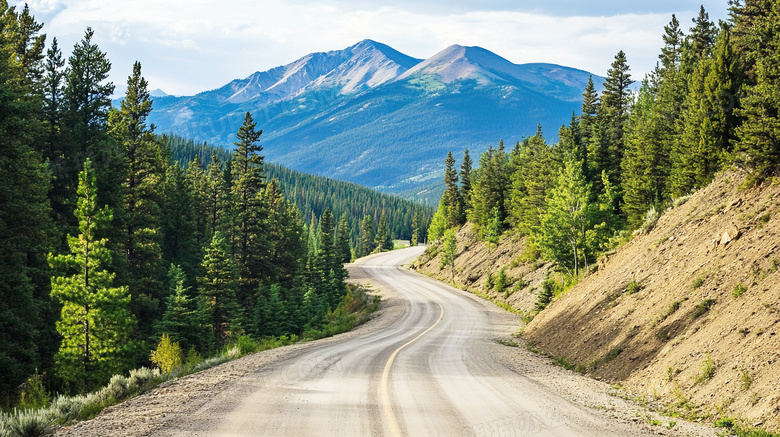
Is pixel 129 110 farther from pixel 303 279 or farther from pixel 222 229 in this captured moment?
pixel 303 279

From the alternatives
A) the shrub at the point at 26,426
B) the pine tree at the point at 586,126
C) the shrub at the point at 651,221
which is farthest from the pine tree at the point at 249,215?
the shrub at the point at 26,426

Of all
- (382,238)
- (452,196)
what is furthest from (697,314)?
(382,238)

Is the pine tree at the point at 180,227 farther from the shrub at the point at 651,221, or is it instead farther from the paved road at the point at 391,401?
the shrub at the point at 651,221

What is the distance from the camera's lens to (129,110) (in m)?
35.4

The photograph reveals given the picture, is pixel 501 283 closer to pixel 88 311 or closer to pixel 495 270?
pixel 495 270

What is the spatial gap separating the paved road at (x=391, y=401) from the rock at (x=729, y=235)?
7795mm

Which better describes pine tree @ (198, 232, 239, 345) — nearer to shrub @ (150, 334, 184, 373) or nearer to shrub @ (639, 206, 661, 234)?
shrub @ (150, 334, 184, 373)

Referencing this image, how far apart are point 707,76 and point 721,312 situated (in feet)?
63.9

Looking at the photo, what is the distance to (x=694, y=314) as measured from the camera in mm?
12969

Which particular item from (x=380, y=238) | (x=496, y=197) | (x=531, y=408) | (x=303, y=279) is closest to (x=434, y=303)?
(x=303, y=279)

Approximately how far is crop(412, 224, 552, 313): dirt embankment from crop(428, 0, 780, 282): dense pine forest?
6.04 ft

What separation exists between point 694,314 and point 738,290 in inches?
48.2

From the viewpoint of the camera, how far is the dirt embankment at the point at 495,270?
43125mm

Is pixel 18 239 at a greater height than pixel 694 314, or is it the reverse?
pixel 18 239
